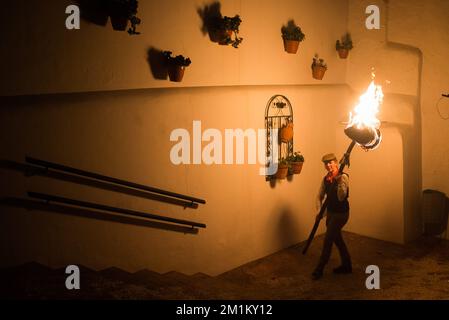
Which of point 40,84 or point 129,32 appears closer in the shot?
point 40,84

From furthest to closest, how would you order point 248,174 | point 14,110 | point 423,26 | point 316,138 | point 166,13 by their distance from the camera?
point 316,138, point 423,26, point 248,174, point 166,13, point 14,110

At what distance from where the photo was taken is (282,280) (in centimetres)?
928

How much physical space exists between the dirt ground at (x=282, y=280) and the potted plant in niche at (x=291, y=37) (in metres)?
4.16

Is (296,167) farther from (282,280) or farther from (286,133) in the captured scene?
(282,280)

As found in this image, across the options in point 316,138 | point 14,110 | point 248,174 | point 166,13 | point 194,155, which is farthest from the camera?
point 316,138

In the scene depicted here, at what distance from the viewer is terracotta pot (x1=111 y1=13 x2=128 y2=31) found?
23.1 feet

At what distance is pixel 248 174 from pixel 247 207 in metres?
0.63

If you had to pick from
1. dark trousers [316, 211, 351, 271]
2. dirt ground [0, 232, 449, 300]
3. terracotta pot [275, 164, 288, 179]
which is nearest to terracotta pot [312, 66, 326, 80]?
terracotta pot [275, 164, 288, 179]

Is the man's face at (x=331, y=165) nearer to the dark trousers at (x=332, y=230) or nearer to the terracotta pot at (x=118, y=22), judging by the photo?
the dark trousers at (x=332, y=230)

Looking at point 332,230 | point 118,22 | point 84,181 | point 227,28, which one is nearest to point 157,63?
point 118,22

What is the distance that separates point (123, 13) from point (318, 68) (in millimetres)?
5125

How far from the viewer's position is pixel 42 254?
6816mm

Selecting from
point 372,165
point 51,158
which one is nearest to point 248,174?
point 372,165

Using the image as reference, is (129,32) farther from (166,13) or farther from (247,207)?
(247,207)
